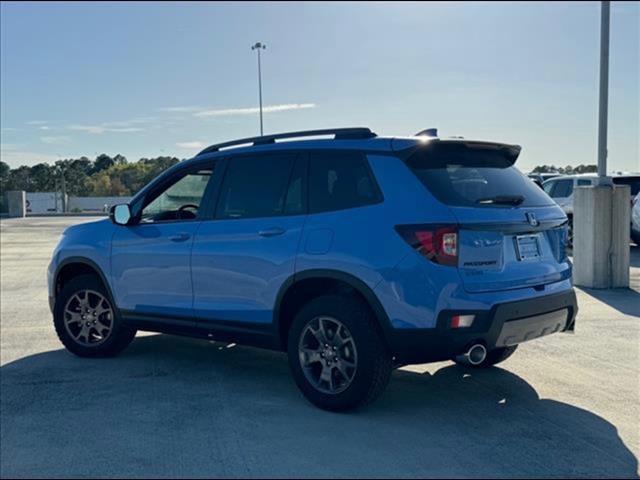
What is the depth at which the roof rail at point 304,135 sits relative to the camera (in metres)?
4.89

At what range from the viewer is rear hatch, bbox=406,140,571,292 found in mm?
4258

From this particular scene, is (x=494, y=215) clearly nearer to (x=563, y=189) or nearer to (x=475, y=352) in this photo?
(x=475, y=352)

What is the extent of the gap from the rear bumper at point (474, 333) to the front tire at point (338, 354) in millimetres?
169

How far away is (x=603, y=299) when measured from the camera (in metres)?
9.14

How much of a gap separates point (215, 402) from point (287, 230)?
4.49 feet

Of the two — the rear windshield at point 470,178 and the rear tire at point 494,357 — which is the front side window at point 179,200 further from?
the rear tire at point 494,357

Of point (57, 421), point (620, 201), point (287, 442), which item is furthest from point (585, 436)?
point (620, 201)

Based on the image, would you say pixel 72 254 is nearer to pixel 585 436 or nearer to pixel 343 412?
pixel 343 412

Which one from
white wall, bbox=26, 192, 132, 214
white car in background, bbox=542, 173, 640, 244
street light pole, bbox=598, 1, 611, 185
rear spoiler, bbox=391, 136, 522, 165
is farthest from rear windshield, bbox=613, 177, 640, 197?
white wall, bbox=26, 192, 132, 214

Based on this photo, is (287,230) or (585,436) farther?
(287,230)

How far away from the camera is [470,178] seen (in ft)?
15.1

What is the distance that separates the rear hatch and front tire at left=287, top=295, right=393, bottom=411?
744 millimetres

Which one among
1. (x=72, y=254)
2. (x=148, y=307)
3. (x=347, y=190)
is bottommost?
(x=148, y=307)

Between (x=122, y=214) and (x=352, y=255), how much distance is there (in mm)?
2543
